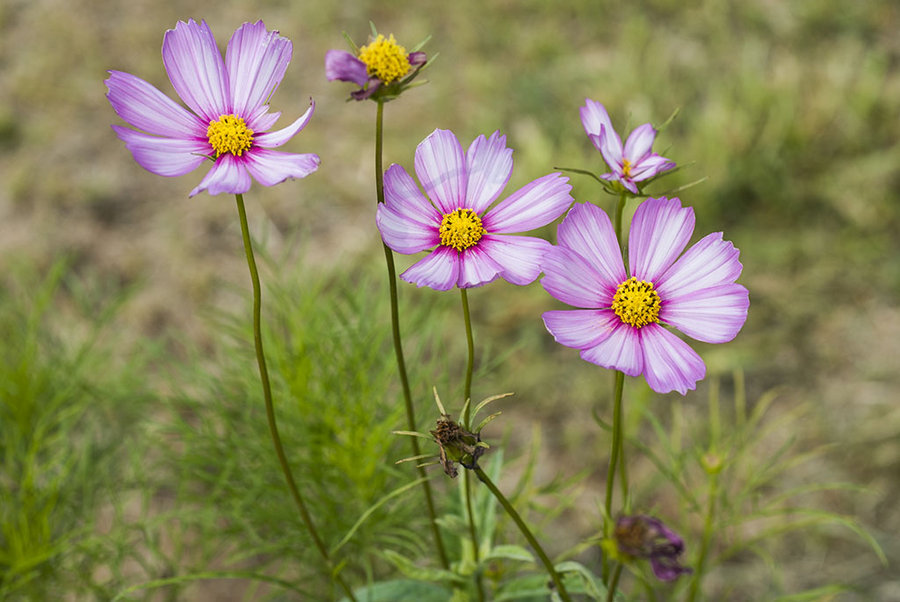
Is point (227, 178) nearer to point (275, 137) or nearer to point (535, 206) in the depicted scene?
point (275, 137)

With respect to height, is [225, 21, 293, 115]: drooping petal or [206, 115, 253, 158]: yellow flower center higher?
[225, 21, 293, 115]: drooping petal

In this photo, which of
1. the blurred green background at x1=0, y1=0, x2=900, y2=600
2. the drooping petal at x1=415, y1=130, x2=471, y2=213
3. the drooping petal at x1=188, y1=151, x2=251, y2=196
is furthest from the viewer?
the blurred green background at x1=0, y1=0, x2=900, y2=600

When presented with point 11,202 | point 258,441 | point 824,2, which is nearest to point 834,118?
point 824,2

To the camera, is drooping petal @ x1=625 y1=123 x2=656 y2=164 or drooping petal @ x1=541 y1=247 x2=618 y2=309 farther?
drooping petal @ x1=625 y1=123 x2=656 y2=164

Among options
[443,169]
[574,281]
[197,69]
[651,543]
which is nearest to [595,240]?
[574,281]

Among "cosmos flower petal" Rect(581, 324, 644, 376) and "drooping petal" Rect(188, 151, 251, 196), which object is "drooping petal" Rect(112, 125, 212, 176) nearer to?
"drooping petal" Rect(188, 151, 251, 196)

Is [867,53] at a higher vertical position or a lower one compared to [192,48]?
higher

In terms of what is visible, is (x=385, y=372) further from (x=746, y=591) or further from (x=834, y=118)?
(x=834, y=118)

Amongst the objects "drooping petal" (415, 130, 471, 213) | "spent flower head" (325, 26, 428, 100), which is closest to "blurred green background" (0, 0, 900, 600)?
"drooping petal" (415, 130, 471, 213)
